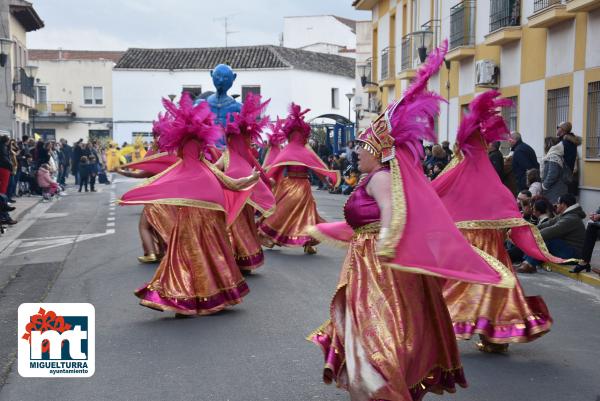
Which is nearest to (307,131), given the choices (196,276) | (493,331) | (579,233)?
(579,233)

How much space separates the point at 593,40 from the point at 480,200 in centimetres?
983

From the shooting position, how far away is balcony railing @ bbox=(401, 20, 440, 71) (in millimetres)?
24953

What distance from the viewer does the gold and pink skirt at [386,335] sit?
14.5 feet

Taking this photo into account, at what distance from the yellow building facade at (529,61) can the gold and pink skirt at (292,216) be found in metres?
5.75

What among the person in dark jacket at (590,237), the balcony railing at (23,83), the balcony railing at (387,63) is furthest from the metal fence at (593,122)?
the balcony railing at (23,83)

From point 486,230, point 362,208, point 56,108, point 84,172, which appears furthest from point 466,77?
point 56,108

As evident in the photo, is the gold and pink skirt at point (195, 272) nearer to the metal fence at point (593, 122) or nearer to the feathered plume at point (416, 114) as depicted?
the feathered plume at point (416, 114)

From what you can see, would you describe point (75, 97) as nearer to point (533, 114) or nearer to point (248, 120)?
point (533, 114)

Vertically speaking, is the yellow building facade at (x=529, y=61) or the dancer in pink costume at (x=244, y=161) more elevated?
the yellow building facade at (x=529, y=61)

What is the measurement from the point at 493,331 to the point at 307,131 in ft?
20.2

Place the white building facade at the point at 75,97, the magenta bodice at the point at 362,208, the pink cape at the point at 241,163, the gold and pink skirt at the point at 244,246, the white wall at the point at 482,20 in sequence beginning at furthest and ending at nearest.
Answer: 1. the white building facade at the point at 75,97
2. the white wall at the point at 482,20
3. the gold and pink skirt at the point at 244,246
4. the pink cape at the point at 241,163
5. the magenta bodice at the point at 362,208

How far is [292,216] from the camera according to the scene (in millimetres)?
12250

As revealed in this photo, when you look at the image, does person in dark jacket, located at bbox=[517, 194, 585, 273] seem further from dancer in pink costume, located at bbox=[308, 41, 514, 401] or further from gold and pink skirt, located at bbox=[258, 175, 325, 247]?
dancer in pink costume, located at bbox=[308, 41, 514, 401]

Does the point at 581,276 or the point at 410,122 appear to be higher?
the point at 410,122
